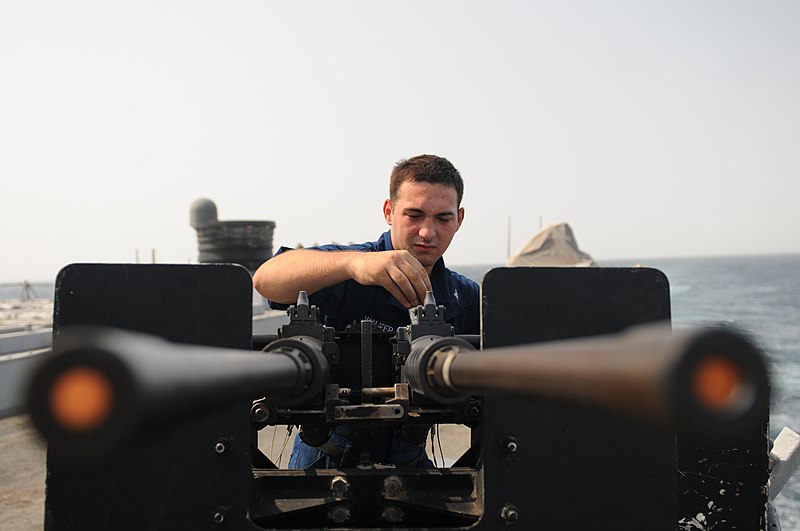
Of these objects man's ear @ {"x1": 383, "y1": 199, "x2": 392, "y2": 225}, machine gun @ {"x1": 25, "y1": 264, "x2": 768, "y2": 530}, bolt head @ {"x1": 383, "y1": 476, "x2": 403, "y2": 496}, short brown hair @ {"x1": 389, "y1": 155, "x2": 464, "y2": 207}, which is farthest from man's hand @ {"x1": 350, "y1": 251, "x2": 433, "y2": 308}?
man's ear @ {"x1": 383, "y1": 199, "x2": 392, "y2": 225}

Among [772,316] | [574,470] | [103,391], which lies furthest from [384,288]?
[772,316]

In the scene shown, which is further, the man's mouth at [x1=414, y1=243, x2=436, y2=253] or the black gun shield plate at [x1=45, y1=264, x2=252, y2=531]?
the man's mouth at [x1=414, y1=243, x2=436, y2=253]

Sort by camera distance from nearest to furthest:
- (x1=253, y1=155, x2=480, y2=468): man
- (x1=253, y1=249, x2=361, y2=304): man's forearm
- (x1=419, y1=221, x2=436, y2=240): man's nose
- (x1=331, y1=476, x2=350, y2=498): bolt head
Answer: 1. (x1=331, y1=476, x2=350, y2=498): bolt head
2. (x1=253, y1=249, x2=361, y2=304): man's forearm
3. (x1=253, y1=155, x2=480, y2=468): man
4. (x1=419, y1=221, x2=436, y2=240): man's nose

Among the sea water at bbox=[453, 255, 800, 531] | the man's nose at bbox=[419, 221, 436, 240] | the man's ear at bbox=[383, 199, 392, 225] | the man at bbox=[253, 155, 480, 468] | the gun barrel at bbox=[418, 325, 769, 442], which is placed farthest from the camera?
the sea water at bbox=[453, 255, 800, 531]

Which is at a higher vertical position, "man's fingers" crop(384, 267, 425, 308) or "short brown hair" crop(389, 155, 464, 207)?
"short brown hair" crop(389, 155, 464, 207)

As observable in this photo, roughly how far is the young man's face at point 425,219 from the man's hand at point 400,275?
823 mm

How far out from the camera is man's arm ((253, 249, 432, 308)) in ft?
8.16

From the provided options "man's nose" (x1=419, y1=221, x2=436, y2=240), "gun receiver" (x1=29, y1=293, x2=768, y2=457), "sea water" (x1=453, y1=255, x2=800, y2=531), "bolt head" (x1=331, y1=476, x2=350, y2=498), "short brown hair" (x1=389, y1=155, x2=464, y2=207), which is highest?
"short brown hair" (x1=389, y1=155, x2=464, y2=207)

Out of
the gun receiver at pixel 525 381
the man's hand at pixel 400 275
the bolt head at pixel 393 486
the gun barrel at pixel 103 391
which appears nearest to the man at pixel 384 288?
the man's hand at pixel 400 275

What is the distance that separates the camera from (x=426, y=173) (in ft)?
11.2

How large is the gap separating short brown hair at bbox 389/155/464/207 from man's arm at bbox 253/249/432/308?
70 centimetres

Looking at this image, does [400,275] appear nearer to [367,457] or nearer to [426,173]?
[367,457]

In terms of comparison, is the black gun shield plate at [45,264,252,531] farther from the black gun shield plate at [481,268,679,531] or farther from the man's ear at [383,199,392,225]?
the man's ear at [383,199,392,225]

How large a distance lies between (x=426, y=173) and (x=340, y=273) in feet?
2.82
